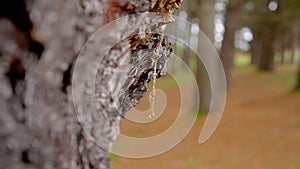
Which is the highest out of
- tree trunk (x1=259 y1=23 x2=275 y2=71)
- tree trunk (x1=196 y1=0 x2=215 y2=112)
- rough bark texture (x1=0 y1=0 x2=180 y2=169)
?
tree trunk (x1=259 y1=23 x2=275 y2=71)

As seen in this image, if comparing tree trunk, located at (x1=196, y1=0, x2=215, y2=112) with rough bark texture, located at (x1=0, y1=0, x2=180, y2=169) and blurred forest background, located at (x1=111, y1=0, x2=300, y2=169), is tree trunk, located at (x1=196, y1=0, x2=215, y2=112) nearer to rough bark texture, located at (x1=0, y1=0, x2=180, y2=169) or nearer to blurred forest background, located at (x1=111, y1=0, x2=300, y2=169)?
blurred forest background, located at (x1=111, y1=0, x2=300, y2=169)

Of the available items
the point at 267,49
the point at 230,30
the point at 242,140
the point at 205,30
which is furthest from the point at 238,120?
the point at 267,49

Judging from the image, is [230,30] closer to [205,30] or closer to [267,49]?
[205,30]

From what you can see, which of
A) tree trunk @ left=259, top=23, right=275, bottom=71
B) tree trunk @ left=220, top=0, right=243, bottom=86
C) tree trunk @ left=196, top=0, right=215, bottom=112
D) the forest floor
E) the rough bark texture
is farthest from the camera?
tree trunk @ left=259, top=23, right=275, bottom=71

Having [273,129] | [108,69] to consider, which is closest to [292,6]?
[273,129]

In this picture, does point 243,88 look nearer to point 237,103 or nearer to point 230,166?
point 237,103

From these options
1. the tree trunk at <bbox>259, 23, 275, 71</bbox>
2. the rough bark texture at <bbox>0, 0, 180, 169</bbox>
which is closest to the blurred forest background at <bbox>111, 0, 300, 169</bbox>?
the rough bark texture at <bbox>0, 0, 180, 169</bbox>
